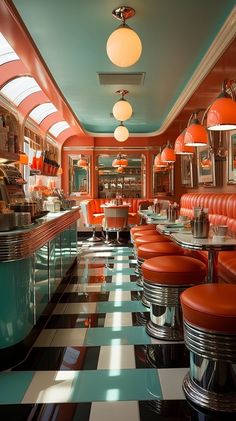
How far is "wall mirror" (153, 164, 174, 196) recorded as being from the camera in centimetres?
1024

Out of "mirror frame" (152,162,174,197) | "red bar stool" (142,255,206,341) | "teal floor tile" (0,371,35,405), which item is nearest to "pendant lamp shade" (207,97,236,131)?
"red bar stool" (142,255,206,341)

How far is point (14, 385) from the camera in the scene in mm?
2225

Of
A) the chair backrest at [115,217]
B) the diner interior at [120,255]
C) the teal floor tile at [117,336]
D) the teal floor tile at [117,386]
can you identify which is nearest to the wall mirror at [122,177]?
the chair backrest at [115,217]

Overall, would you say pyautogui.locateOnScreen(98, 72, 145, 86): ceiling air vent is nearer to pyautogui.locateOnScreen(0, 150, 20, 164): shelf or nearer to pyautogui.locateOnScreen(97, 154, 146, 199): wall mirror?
pyautogui.locateOnScreen(0, 150, 20, 164): shelf

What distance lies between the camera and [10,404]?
6.61ft

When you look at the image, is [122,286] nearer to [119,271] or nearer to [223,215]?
[119,271]

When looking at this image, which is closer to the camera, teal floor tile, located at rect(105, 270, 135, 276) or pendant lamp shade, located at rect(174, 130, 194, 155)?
pendant lamp shade, located at rect(174, 130, 194, 155)

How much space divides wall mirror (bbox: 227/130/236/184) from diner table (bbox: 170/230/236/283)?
280cm

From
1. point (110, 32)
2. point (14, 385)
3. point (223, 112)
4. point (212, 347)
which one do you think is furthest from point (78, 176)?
point (212, 347)

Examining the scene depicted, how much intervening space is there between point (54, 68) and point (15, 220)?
318 cm

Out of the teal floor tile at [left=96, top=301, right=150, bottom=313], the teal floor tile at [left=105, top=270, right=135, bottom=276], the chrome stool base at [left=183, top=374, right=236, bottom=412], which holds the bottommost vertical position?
the teal floor tile at [left=96, top=301, right=150, bottom=313]

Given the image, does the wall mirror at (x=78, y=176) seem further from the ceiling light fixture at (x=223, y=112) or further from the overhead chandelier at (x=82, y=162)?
the ceiling light fixture at (x=223, y=112)

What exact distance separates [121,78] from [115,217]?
371 cm

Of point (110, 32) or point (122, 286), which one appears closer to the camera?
point (110, 32)
